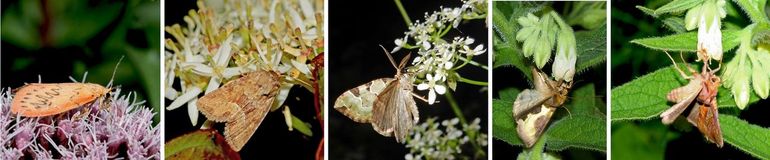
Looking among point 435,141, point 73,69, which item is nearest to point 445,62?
point 435,141

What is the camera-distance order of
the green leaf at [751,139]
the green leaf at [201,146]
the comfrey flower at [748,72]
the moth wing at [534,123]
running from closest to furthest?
the comfrey flower at [748,72], the green leaf at [751,139], the moth wing at [534,123], the green leaf at [201,146]

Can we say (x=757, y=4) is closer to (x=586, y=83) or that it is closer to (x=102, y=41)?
(x=586, y=83)

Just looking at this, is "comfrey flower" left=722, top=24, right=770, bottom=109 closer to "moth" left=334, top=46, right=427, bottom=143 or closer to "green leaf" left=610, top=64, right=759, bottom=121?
"green leaf" left=610, top=64, right=759, bottom=121

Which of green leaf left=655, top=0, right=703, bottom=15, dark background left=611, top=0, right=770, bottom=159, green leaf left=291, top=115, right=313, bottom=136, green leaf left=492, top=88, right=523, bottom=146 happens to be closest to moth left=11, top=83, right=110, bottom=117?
green leaf left=291, top=115, right=313, bottom=136

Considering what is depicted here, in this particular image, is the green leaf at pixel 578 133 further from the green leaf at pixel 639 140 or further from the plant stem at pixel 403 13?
the plant stem at pixel 403 13

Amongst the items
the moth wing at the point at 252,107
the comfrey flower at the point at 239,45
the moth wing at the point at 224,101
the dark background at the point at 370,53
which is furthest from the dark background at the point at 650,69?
the moth wing at the point at 224,101

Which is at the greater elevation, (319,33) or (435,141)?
(319,33)

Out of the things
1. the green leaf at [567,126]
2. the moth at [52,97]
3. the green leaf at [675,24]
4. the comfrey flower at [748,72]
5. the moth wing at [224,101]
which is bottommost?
the green leaf at [567,126]
